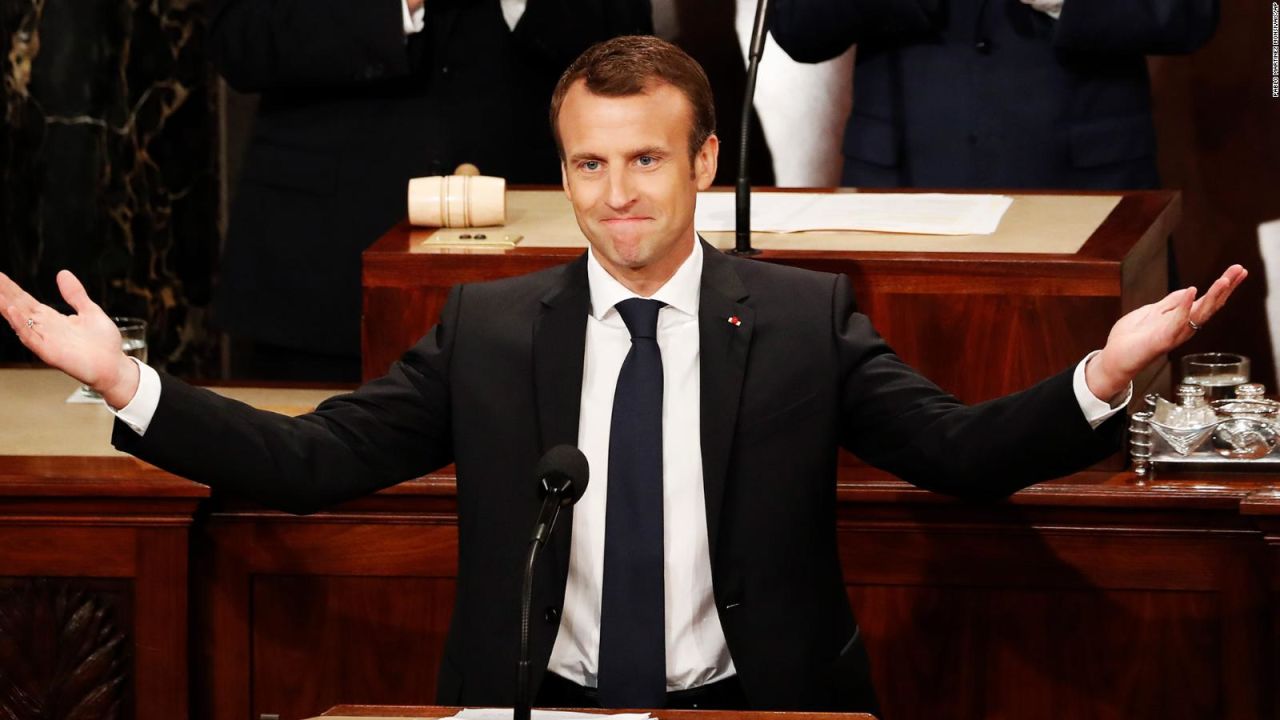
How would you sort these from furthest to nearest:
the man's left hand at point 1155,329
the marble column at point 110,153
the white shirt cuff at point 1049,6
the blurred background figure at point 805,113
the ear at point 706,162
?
the blurred background figure at point 805,113, the marble column at point 110,153, the white shirt cuff at point 1049,6, the ear at point 706,162, the man's left hand at point 1155,329

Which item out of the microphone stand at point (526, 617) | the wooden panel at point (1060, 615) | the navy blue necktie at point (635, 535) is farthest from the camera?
the wooden panel at point (1060, 615)

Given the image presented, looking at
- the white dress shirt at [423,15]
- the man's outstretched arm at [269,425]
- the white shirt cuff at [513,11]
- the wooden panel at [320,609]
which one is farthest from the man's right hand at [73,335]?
the white shirt cuff at [513,11]

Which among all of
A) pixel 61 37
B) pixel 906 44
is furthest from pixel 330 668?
pixel 61 37

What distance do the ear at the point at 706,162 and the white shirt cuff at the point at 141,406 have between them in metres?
0.76

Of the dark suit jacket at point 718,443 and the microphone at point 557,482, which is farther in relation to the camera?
the dark suit jacket at point 718,443

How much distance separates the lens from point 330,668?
3.00 metres

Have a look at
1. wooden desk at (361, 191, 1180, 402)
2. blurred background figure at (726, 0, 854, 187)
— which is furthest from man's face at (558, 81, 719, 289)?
blurred background figure at (726, 0, 854, 187)

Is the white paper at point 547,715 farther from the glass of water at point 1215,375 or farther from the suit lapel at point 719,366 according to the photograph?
the glass of water at point 1215,375

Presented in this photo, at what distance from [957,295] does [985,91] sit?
1.13 m

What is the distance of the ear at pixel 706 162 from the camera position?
8.33 ft

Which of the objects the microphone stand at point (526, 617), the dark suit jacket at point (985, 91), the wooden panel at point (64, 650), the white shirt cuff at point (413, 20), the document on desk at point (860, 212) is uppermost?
the white shirt cuff at point (413, 20)

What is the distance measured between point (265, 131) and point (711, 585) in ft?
6.56

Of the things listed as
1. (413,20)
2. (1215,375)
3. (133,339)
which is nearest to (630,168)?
(1215,375)

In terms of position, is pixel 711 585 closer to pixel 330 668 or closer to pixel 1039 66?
pixel 330 668
